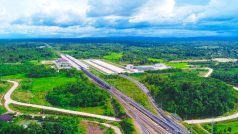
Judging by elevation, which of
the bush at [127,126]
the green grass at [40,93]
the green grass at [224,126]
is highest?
the green grass at [40,93]

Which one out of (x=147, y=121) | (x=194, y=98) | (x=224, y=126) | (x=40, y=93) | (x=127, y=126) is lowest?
(x=224, y=126)

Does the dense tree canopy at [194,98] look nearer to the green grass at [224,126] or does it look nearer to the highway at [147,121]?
the green grass at [224,126]

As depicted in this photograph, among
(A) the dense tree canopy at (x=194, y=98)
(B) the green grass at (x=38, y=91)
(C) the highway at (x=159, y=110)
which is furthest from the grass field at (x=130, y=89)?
(B) the green grass at (x=38, y=91)

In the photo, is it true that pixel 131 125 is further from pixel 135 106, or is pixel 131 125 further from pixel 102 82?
pixel 102 82

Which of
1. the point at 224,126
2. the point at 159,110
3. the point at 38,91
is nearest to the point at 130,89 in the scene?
the point at 159,110

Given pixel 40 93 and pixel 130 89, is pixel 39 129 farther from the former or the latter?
pixel 130 89

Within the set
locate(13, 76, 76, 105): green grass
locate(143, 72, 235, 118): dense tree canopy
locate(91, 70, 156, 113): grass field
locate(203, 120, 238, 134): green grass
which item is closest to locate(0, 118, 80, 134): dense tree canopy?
locate(91, 70, 156, 113): grass field

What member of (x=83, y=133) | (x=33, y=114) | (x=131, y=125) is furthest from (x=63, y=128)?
(x=33, y=114)
